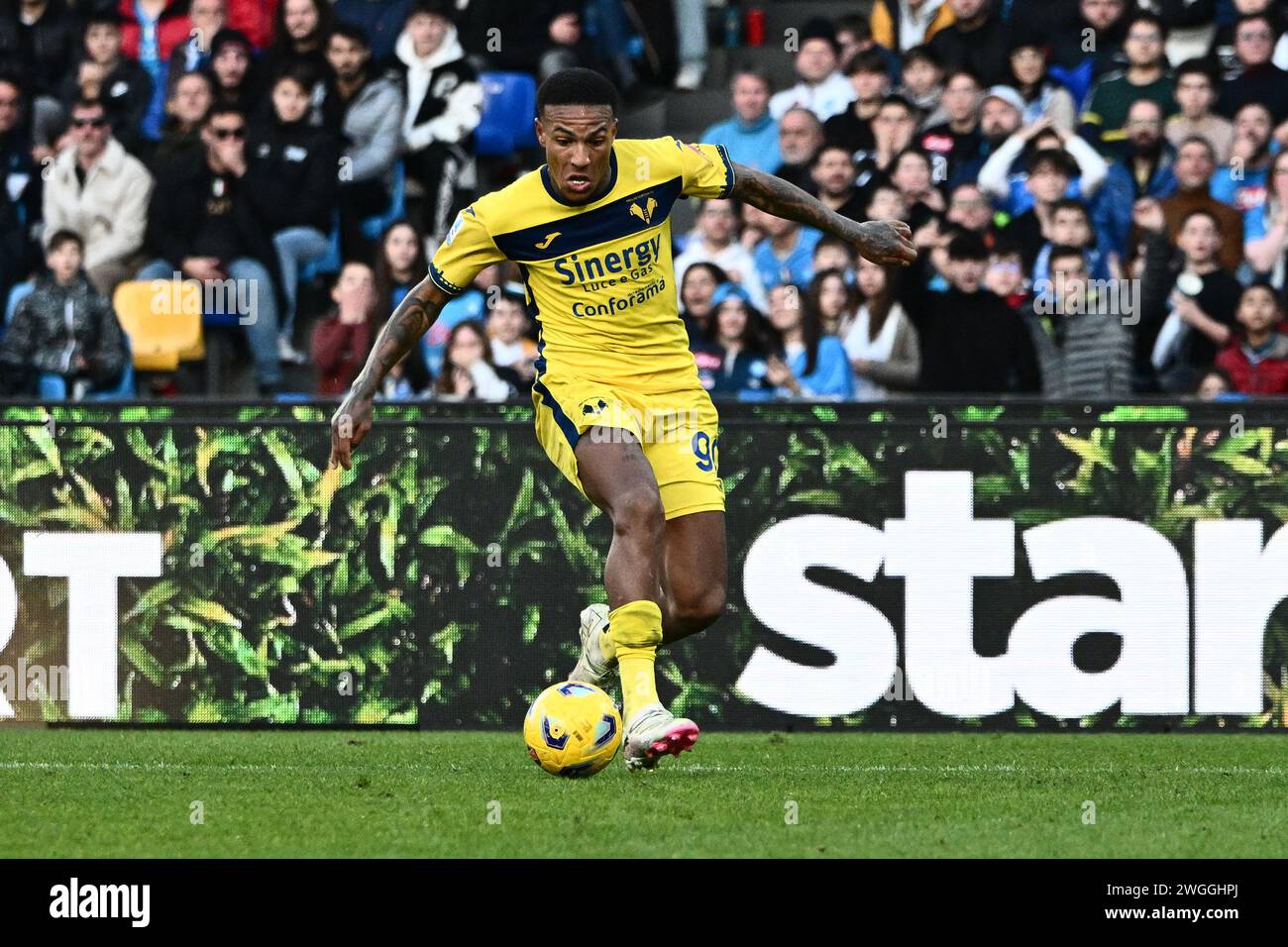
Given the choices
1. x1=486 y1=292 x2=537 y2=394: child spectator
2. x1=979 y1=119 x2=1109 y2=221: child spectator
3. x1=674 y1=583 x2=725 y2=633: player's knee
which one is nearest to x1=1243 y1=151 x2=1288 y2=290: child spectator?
x1=979 y1=119 x2=1109 y2=221: child spectator

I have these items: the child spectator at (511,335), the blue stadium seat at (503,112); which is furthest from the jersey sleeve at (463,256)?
the blue stadium seat at (503,112)

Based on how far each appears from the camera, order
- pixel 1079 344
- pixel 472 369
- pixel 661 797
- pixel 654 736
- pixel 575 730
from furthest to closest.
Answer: pixel 472 369 < pixel 1079 344 < pixel 575 730 < pixel 654 736 < pixel 661 797

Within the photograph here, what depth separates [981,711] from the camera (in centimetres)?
945

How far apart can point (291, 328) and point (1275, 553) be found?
6.06 meters

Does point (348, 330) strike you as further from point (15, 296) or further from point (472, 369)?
point (15, 296)

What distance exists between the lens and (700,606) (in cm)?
766

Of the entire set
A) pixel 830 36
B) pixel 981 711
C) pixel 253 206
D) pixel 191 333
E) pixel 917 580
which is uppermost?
pixel 830 36

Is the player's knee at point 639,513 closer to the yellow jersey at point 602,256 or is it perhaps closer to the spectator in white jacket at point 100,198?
the yellow jersey at point 602,256

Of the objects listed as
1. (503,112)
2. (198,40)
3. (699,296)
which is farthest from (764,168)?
(198,40)

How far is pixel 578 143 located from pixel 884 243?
1212 mm

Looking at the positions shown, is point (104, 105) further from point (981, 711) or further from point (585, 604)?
point (981, 711)

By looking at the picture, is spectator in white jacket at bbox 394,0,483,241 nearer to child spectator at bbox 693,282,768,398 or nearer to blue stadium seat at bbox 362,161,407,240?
blue stadium seat at bbox 362,161,407,240

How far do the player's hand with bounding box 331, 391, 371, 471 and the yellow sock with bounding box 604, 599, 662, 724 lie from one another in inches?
40.5
